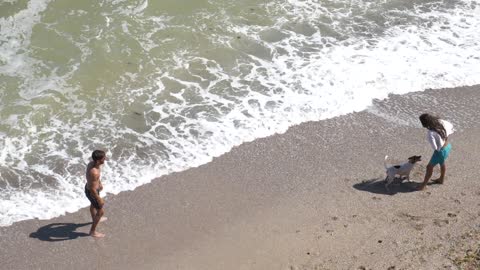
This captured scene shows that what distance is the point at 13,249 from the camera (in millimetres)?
9031

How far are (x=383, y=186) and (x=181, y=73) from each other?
5071mm

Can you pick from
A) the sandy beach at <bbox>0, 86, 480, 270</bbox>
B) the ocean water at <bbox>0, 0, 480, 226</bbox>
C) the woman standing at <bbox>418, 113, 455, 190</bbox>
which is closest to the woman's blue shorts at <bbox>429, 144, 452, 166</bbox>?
the woman standing at <bbox>418, 113, 455, 190</bbox>

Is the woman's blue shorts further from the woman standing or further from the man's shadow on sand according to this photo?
the man's shadow on sand

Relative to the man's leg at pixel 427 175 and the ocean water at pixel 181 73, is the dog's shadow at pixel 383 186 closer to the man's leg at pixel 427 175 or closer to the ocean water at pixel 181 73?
the man's leg at pixel 427 175

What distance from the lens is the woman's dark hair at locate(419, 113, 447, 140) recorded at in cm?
954

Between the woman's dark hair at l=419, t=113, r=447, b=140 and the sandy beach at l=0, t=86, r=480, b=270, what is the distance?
0.90m

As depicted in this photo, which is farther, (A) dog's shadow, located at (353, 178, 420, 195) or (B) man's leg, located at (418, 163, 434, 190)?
(A) dog's shadow, located at (353, 178, 420, 195)

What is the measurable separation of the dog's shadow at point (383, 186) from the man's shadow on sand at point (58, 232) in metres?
4.23

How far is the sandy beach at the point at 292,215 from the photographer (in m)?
8.65

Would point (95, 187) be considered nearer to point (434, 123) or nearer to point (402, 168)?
point (402, 168)

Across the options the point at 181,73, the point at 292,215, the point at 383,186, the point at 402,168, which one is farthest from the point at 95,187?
the point at 181,73

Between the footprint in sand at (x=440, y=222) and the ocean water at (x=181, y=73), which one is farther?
the ocean water at (x=181, y=73)

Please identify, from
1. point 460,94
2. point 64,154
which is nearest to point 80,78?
point 64,154

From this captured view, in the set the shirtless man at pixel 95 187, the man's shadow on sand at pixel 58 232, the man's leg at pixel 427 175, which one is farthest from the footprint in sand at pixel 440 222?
the man's shadow on sand at pixel 58 232
